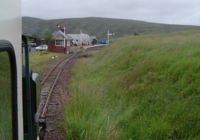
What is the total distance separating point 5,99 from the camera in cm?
254

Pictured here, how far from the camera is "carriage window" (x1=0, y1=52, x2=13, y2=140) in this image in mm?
2436

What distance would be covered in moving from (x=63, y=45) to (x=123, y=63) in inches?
1720

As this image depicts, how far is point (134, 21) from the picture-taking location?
19500cm

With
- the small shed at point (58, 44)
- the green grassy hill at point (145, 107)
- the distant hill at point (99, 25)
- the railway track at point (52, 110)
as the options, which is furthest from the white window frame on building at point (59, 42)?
the distant hill at point (99, 25)

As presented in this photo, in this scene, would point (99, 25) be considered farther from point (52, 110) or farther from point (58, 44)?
point (52, 110)

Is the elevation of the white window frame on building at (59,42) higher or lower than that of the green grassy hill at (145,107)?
lower

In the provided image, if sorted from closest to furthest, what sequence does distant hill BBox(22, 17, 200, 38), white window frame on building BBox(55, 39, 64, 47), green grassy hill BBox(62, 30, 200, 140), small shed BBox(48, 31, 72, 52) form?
green grassy hill BBox(62, 30, 200, 140) < small shed BBox(48, 31, 72, 52) < white window frame on building BBox(55, 39, 64, 47) < distant hill BBox(22, 17, 200, 38)

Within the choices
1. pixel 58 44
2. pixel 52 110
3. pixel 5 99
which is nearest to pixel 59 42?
pixel 58 44

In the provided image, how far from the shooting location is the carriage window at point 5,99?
244 centimetres

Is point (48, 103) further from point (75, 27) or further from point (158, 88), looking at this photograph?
point (75, 27)

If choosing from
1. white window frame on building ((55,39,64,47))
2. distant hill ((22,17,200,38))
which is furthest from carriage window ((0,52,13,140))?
distant hill ((22,17,200,38))

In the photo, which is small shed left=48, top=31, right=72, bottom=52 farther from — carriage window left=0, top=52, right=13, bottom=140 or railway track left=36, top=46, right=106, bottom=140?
carriage window left=0, top=52, right=13, bottom=140

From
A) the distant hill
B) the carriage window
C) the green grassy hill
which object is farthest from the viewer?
the distant hill

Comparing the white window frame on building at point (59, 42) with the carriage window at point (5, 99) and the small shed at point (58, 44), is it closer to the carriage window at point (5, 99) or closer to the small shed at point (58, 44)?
the small shed at point (58, 44)
